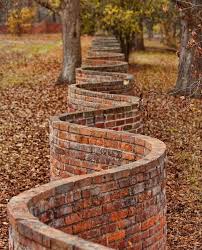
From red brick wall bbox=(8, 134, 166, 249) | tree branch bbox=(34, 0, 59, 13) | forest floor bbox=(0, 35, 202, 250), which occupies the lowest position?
forest floor bbox=(0, 35, 202, 250)

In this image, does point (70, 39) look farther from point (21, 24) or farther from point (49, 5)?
point (21, 24)

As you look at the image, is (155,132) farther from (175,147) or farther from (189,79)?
(189,79)

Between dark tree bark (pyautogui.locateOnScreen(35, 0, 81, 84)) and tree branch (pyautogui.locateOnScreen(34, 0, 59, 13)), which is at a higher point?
tree branch (pyautogui.locateOnScreen(34, 0, 59, 13))

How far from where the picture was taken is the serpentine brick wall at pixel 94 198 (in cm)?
393

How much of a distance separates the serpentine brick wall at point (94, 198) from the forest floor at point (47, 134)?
185cm

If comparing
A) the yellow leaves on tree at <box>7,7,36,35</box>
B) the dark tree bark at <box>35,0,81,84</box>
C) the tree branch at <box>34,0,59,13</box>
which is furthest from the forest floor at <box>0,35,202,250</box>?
the yellow leaves on tree at <box>7,7,36,35</box>

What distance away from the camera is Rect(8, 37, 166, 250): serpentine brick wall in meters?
3.93

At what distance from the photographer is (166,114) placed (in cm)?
1553

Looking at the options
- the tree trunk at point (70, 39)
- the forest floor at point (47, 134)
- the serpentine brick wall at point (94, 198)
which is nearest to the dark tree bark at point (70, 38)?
the tree trunk at point (70, 39)

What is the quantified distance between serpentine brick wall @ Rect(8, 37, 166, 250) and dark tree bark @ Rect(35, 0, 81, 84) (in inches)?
487

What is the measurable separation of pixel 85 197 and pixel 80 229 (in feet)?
0.86

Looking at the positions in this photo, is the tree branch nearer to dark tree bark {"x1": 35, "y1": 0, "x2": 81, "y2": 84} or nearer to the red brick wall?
dark tree bark {"x1": 35, "y1": 0, "x2": 81, "y2": 84}

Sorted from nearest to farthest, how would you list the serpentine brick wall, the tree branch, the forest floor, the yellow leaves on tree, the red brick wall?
the serpentine brick wall, the red brick wall, the forest floor, the tree branch, the yellow leaves on tree

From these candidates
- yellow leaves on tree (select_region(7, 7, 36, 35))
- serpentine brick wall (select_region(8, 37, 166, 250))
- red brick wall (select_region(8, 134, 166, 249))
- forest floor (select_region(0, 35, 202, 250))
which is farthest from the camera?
yellow leaves on tree (select_region(7, 7, 36, 35))
